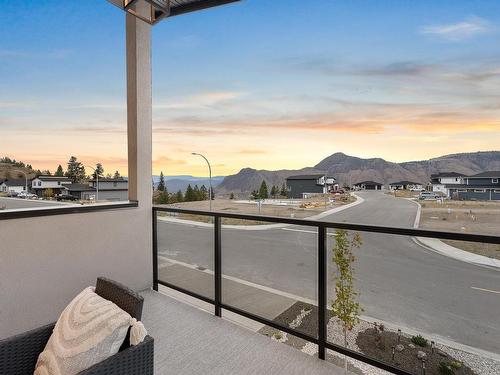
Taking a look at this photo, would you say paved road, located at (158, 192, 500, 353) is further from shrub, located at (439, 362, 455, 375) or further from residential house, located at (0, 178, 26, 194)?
residential house, located at (0, 178, 26, 194)

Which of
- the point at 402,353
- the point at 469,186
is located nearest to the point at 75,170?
the point at 402,353

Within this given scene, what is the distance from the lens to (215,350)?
7.43ft

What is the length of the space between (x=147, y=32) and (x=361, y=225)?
3190mm

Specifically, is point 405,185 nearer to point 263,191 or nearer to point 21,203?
point 263,191

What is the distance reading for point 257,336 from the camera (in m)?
2.44

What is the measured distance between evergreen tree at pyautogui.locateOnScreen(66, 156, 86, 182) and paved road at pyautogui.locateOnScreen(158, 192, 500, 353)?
83.2 inches

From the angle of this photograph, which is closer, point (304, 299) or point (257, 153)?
point (304, 299)

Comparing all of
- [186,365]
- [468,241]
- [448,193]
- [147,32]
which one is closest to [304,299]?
[186,365]

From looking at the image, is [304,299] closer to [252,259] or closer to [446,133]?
[252,259]

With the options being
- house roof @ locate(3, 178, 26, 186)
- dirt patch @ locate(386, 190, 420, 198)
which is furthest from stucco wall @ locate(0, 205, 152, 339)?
dirt patch @ locate(386, 190, 420, 198)

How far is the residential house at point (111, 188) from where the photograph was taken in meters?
3.42

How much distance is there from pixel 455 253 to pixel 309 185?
556 cm

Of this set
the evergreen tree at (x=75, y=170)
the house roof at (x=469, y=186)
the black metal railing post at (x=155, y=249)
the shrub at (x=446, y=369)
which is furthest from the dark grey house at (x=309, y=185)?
the shrub at (x=446, y=369)

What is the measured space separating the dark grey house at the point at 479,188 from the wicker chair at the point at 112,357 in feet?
27.7
